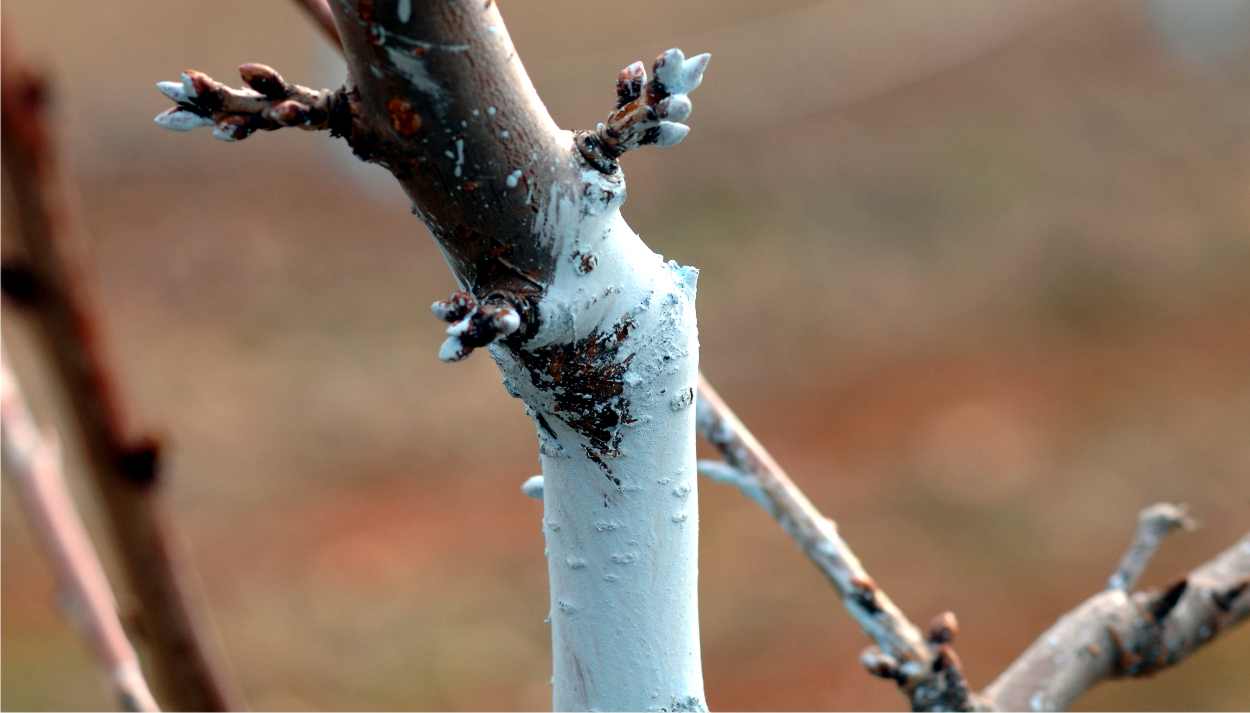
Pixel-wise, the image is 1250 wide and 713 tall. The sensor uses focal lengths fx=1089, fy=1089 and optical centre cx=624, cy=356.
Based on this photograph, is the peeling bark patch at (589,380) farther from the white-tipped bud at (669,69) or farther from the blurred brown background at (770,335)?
the blurred brown background at (770,335)

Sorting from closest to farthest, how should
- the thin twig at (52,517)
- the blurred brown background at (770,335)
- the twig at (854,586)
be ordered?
1. the thin twig at (52,517)
2. the twig at (854,586)
3. the blurred brown background at (770,335)

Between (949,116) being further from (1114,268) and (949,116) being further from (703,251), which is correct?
(703,251)

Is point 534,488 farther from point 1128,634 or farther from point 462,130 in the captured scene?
point 1128,634

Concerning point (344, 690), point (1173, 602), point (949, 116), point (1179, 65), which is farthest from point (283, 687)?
point (1179, 65)

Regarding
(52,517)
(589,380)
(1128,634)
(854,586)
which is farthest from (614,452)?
(1128,634)

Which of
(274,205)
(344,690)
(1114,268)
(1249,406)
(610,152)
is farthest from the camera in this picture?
(274,205)

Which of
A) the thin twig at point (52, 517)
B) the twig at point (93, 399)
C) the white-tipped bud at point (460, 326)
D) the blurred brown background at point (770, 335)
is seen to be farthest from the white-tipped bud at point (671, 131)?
the blurred brown background at point (770, 335)
